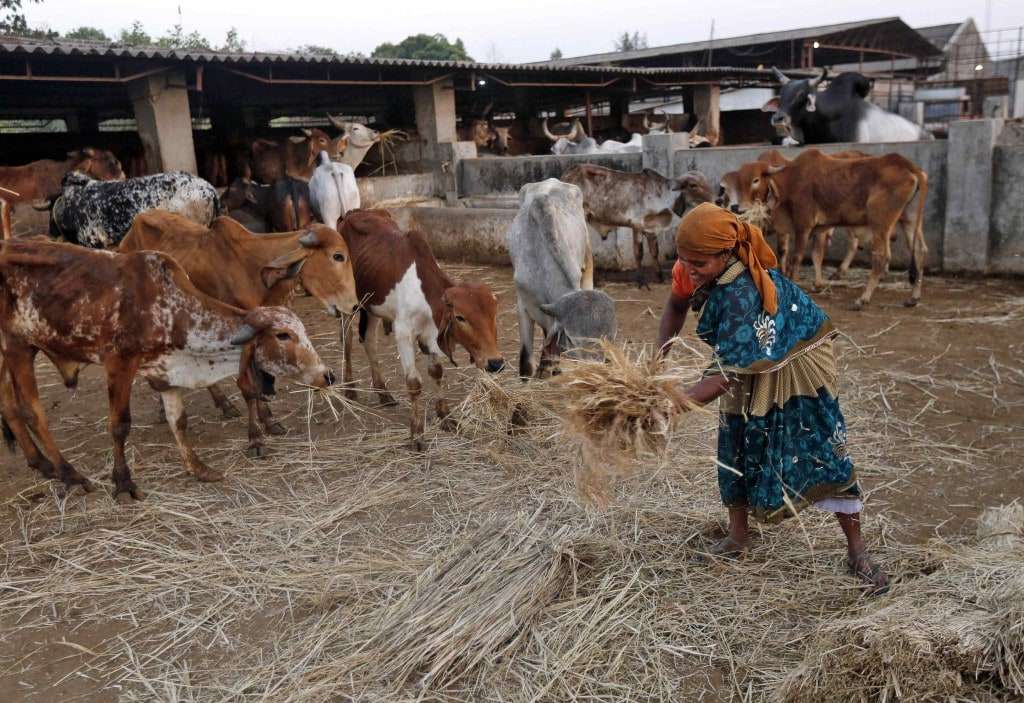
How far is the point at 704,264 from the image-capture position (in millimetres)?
2955

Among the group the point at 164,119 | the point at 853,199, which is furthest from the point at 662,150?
the point at 164,119

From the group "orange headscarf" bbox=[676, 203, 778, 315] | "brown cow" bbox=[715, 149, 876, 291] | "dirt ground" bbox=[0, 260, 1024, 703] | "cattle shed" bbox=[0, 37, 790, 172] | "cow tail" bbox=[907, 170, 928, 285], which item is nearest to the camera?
"orange headscarf" bbox=[676, 203, 778, 315]

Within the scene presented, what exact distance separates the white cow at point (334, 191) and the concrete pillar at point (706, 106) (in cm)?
1063

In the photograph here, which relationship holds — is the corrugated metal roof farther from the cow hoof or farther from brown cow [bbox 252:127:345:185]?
the cow hoof

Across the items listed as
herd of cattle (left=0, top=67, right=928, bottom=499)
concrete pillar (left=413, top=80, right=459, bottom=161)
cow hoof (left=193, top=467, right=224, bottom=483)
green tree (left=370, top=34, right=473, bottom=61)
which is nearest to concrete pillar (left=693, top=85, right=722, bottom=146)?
concrete pillar (left=413, top=80, right=459, bottom=161)

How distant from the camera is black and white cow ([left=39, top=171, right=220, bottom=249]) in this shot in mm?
8508

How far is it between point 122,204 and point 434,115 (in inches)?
226

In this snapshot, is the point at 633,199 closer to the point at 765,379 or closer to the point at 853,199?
the point at 853,199

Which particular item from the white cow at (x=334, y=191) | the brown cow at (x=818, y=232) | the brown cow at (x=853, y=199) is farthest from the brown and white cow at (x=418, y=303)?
the brown cow at (x=853, y=199)

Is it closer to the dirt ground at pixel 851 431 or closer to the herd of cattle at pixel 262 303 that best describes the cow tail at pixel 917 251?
the herd of cattle at pixel 262 303

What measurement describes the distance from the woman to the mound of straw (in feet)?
A: 2.71

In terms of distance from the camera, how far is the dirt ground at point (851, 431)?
11.4 feet

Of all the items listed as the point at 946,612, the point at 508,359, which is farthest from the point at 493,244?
the point at 946,612

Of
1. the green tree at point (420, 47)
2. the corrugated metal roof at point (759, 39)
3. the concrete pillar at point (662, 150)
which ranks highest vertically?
the green tree at point (420, 47)
